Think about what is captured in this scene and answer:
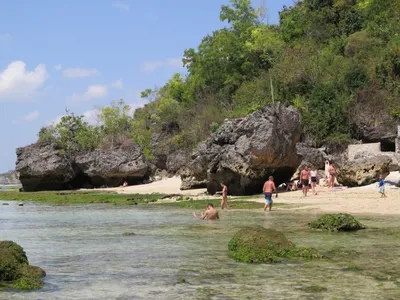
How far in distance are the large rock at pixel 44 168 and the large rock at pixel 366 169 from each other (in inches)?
1192

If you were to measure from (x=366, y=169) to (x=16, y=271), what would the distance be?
2314 cm

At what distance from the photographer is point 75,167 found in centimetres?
5541

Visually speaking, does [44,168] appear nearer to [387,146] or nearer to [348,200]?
[387,146]

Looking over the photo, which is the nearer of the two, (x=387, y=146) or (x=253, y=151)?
(x=253, y=151)

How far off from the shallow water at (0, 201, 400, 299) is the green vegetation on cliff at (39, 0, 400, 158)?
2469cm

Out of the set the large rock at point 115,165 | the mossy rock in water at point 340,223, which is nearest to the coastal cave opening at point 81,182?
the large rock at point 115,165

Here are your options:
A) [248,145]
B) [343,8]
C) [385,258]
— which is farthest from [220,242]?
[343,8]

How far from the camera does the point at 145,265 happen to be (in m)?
12.8

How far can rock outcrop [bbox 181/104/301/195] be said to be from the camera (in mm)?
32219

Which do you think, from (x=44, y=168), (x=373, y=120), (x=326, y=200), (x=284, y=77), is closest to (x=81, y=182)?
(x=44, y=168)

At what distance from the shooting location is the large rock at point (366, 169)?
30188mm

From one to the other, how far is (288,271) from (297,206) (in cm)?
1455

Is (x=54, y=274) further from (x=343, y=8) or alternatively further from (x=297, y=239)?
(x=343, y=8)

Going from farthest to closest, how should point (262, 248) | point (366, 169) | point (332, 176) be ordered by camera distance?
point (332, 176) < point (366, 169) < point (262, 248)
